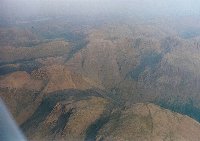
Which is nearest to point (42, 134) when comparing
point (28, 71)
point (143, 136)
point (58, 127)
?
point (58, 127)

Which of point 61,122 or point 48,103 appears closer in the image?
point 61,122

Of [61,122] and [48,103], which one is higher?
[61,122]

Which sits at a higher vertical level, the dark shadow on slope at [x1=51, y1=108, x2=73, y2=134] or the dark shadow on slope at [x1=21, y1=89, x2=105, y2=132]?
the dark shadow on slope at [x1=51, y1=108, x2=73, y2=134]

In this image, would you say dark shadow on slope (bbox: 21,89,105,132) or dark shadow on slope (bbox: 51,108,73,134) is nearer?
dark shadow on slope (bbox: 51,108,73,134)

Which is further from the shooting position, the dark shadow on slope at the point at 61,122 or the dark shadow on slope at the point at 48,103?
the dark shadow on slope at the point at 48,103

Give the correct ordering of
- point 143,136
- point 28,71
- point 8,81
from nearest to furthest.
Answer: point 143,136 < point 8,81 < point 28,71

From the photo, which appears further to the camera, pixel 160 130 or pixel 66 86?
pixel 66 86

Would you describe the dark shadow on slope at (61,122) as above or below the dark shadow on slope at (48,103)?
above

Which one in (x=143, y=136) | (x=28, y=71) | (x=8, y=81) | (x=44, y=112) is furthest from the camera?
(x=28, y=71)

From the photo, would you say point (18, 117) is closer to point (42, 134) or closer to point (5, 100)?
point (5, 100)

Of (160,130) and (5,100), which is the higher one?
(160,130)
